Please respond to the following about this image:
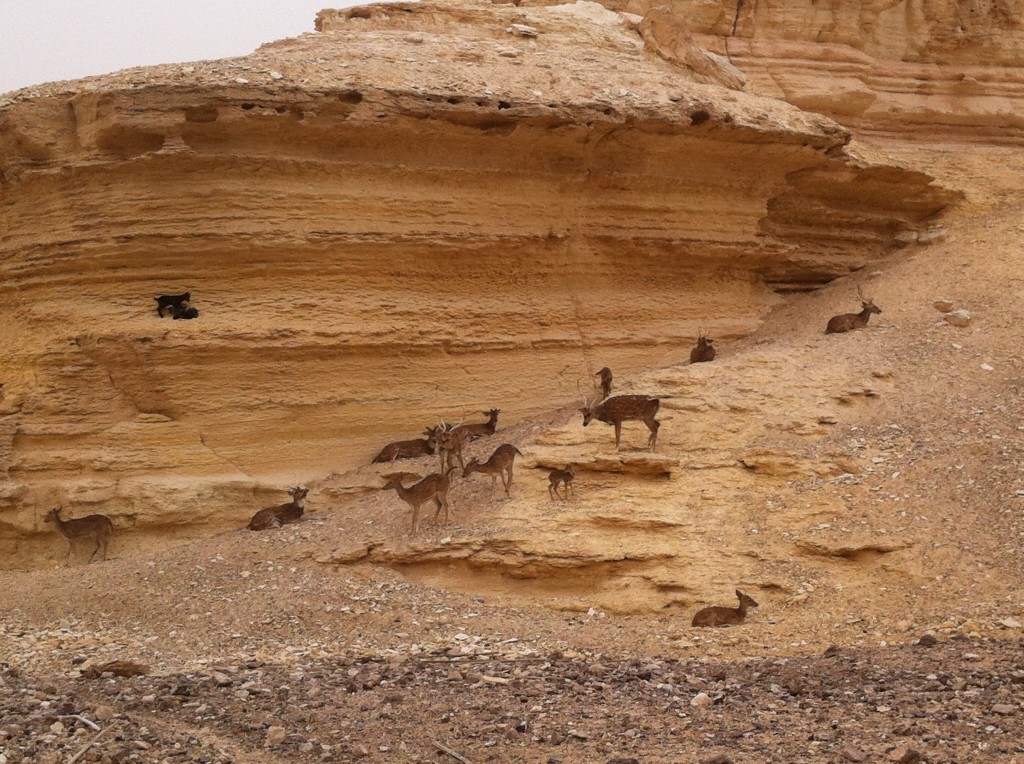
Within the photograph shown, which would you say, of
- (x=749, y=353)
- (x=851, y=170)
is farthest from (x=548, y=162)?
(x=851, y=170)

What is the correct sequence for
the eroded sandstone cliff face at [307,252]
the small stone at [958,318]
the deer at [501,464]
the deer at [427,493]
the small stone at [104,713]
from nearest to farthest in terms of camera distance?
the small stone at [104,713] → the deer at [427,493] → the deer at [501,464] → the eroded sandstone cliff face at [307,252] → the small stone at [958,318]

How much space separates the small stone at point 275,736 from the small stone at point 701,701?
2811 millimetres

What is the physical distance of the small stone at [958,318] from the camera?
15.1 metres

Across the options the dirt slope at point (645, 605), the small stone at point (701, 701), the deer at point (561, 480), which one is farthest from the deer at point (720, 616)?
the deer at point (561, 480)

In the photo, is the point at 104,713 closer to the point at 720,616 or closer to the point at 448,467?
the point at 720,616

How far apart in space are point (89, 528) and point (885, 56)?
54.9ft

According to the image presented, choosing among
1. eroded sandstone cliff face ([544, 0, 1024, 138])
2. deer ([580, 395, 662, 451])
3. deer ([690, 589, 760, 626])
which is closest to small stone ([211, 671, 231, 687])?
deer ([690, 589, 760, 626])

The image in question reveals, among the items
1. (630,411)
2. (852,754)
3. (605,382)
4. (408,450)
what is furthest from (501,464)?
(852,754)

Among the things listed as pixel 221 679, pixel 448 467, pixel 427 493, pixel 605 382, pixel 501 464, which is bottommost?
pixel 221 679

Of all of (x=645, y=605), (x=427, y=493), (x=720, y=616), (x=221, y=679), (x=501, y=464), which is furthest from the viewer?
(x=501, y=464)

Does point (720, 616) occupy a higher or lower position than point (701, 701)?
lower

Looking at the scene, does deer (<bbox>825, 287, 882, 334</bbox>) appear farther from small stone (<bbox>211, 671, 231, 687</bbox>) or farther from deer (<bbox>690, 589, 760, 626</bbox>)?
small stone (<bbox>211, 671, 231, 687</bbox>)

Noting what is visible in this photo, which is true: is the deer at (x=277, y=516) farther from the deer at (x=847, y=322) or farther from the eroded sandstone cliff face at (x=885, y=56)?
the eroded sandstone cliff face at (x=885, y=56)

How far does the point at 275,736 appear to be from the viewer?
7.54 metres
